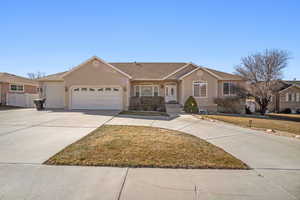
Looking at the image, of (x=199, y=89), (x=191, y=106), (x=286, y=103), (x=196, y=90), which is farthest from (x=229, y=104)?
(x=286, y=103)

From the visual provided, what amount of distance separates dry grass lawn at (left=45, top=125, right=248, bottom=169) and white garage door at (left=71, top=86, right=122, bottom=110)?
1088 centimetres

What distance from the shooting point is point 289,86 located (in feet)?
79.8

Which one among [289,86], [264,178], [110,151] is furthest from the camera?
[289,86]

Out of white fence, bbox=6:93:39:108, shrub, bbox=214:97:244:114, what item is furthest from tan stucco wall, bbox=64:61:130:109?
white fence, bbox=6:93:39:108

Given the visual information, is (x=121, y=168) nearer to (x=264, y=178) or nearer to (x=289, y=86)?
(x=264, y=178)

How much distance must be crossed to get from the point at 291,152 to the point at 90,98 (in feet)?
51.6

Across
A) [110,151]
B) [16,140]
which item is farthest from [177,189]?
[16,140]

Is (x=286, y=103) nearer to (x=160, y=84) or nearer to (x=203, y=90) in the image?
(x=203, y=90)

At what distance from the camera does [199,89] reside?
17516 millimetres

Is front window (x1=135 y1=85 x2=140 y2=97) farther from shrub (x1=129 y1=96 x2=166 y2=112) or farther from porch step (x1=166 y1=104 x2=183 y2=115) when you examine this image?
porch step (x1=166 y1=104 x2=183 y2=115)

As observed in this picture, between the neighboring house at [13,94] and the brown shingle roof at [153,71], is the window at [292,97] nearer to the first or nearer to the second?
the brown shingle roof at [153,71]

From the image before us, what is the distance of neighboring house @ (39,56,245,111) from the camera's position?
647 inches

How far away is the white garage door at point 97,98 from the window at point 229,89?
37.4 feet

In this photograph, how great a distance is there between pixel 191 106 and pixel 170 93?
3597 millimetres
